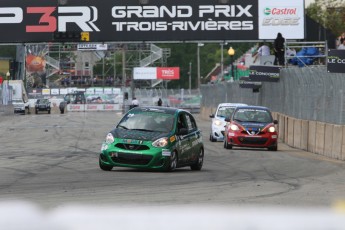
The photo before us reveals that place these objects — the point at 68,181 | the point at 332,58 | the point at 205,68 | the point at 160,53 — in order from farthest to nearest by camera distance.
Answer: the point at 205,68, the point at 160,53, the point at 332,58, the point at 68,181

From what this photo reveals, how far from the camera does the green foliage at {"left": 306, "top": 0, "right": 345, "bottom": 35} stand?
178 feet

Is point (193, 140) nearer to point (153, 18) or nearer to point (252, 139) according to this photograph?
point (252, 139)

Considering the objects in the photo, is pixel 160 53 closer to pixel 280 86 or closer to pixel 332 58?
pixel 280 86

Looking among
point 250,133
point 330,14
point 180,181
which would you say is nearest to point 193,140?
point 180,181

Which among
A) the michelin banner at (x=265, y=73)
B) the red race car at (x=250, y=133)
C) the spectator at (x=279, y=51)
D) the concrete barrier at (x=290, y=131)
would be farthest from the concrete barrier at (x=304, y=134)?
the spectator at (x=279, y=51)

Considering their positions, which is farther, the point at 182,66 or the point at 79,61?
the point at 182,66

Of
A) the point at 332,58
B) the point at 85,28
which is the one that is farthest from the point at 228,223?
the point at 85,28

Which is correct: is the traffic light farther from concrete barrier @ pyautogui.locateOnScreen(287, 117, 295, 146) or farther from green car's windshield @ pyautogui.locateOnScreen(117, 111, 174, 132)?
green car's windshield @ pyautogui.locateOnScreen(117, 111, 174, 132)

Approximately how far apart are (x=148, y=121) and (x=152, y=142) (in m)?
1.05

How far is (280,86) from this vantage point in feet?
125

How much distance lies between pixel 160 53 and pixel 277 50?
71.8 metres

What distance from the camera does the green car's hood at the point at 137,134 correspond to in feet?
60.7

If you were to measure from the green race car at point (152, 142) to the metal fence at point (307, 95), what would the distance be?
21.9 feet

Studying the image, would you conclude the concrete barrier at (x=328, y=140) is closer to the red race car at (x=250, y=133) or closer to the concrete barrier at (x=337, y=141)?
the concrete barrier at (x=337, y=141)
